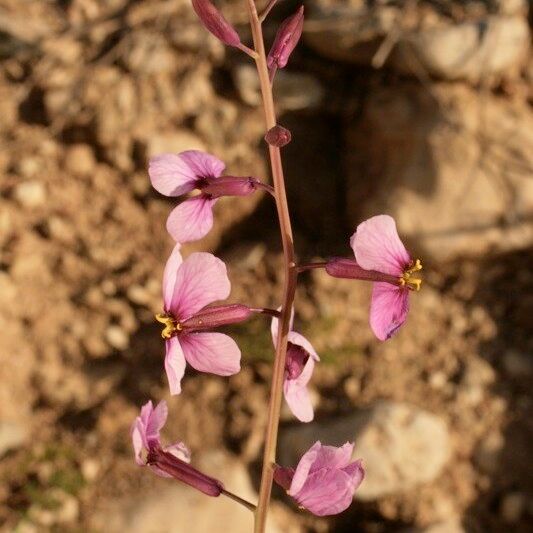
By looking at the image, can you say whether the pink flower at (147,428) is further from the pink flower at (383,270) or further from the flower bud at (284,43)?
the flower bud at (284,43)

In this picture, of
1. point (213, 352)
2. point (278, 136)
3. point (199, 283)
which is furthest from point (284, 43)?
point (213, 352)

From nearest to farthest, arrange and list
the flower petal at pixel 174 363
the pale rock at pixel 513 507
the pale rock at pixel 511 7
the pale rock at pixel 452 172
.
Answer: the flower petal at pixel 174 363 < the pale rock at pixel 513 507 < the pale rock at pixel 452 172 < the pale rock at pixel 511 7

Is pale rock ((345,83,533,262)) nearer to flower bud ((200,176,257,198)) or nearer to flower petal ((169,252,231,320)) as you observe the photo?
flower bud ((200,176,257,198))

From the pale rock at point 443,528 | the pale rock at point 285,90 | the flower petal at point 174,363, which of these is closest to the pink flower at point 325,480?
the flower petal at point 174,363

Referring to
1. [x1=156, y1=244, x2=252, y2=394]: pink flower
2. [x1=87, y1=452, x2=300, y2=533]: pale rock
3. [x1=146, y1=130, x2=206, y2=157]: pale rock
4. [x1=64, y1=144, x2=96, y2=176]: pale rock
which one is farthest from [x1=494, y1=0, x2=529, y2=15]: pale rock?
[x1=156, y1=244, x2=252, y2=394]: pink flower

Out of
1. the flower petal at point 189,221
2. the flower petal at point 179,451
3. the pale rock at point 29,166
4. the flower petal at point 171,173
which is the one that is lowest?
the pale rock at point 29,166

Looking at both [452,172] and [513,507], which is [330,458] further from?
[452,172]
